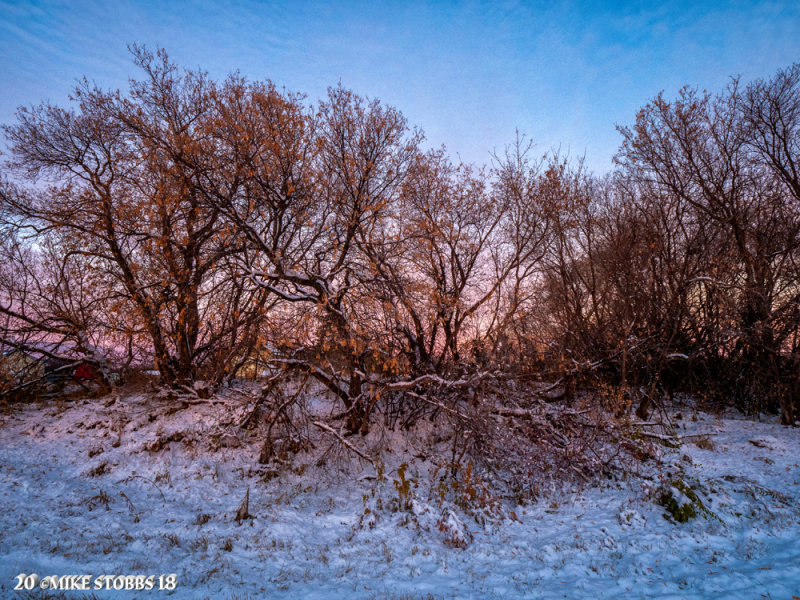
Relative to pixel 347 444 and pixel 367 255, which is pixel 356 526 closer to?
pixel 347 444

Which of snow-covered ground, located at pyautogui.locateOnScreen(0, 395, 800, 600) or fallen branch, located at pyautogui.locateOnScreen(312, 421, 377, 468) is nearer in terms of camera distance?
snow-covered ground, located at pyautogui.locateOnScreen(0, 395, 800, 600)

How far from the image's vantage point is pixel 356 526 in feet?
23.1

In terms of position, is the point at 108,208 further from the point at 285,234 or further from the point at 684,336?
the point at 684,336

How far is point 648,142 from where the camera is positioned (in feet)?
43.9

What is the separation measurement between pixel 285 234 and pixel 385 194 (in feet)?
11.6

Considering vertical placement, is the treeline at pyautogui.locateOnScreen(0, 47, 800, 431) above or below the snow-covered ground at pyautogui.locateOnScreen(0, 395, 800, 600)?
above

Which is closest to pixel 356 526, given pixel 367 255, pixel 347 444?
pixel 347 444

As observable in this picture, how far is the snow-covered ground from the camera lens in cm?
507

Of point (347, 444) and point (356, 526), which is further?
point (347, 444)

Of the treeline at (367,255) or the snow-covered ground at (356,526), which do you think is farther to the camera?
the treeline at (367,255)

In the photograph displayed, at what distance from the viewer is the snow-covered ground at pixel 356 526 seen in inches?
199

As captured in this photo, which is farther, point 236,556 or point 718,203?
point 718,203

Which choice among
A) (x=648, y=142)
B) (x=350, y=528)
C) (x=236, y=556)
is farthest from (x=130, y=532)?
(x=648, y=142)

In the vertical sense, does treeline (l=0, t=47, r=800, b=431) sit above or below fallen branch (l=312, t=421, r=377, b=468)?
above
